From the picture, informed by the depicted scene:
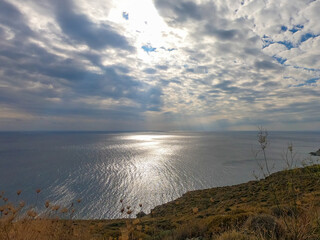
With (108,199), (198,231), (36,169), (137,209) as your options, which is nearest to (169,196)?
(137,209)

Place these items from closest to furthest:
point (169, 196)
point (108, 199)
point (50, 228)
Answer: point (50, 228) → point (108, 199) → point (169, 196)

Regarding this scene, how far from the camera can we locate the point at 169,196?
118ft

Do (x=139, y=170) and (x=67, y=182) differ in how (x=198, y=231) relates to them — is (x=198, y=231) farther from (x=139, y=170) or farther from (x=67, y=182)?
(x=139, y=170)

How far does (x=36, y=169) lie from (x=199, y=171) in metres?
50.3

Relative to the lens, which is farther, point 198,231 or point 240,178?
point 240,178

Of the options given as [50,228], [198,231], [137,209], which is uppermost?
[50,228]

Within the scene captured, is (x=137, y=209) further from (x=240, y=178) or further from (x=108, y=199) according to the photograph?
(x=240, y=178)

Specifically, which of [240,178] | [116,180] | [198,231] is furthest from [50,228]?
[240,178]

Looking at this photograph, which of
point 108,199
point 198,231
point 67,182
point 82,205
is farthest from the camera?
point 67,182

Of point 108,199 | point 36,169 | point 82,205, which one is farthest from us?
point 36,169

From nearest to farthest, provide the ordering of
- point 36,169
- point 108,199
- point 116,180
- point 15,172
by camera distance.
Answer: point 108,199 < point 116,180 < point 15,172 < point 36,169

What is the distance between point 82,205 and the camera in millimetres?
30703

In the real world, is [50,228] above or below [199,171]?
above

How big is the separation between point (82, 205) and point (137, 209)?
9813 millimetres
